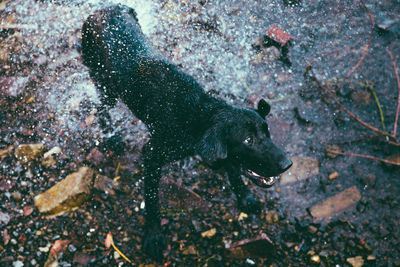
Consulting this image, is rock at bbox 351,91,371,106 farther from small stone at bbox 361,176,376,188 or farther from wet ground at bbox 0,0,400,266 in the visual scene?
small stone at bbox 361,176,376,188

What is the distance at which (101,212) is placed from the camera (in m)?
3.65

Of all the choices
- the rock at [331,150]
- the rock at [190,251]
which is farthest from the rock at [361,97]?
the rock at [190,251]

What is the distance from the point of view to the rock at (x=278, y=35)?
15.7 feet

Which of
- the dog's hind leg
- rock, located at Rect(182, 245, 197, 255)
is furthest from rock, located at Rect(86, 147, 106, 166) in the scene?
rock, located at Rect(182, 245, 197, 255)

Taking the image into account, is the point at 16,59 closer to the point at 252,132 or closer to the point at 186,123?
the point at 186,123

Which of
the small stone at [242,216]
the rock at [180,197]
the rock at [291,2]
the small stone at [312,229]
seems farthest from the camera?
the rock at [291,2]

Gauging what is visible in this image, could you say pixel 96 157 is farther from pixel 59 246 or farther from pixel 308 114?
pixel 308 114

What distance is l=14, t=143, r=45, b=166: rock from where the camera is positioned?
12.9 feet

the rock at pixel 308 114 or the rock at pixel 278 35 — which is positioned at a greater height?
the rock at pixel 278 35

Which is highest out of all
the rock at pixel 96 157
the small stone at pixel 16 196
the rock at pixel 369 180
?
the rock at pixel 369 180

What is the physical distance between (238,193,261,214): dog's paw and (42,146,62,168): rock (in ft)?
7.69

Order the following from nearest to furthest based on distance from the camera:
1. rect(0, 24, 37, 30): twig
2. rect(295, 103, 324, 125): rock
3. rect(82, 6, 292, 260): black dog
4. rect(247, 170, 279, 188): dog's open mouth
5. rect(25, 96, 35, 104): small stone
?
rect(82, 6, 292, 260): black dog, rect(247, 170, 279, 188): dog's open mouth, rect(295, 103, 324, 125): rock, rect(25, 96, 35, 104): small stone, rect(0, 24, 37, 30): twig

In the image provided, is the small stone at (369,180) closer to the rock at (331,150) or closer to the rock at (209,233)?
the rock at (331,150)

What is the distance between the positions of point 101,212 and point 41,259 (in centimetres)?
74
